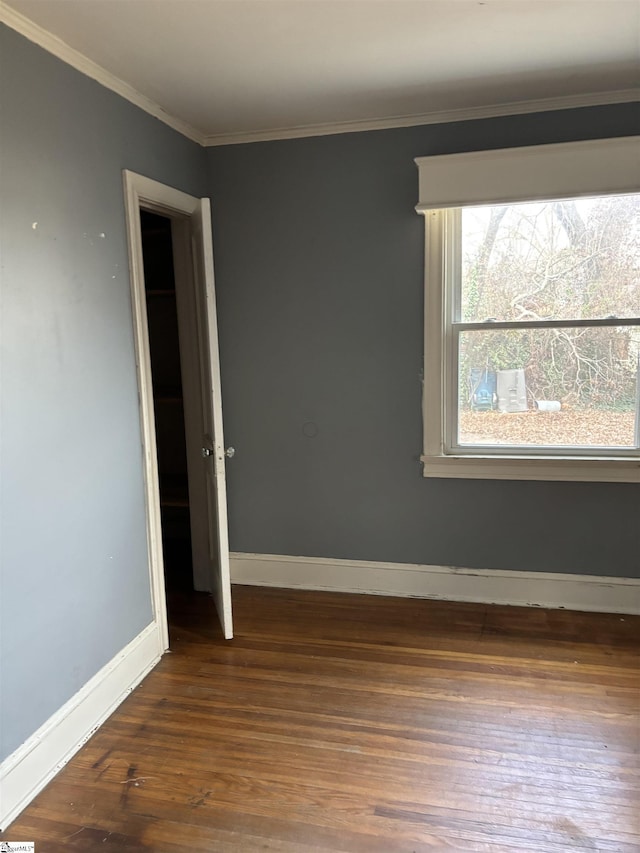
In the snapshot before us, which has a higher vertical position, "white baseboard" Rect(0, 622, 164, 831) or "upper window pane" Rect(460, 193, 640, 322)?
"upper window pane" Rect(460, 193, 640, 322)

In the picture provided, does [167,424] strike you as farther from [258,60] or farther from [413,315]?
[258,60]

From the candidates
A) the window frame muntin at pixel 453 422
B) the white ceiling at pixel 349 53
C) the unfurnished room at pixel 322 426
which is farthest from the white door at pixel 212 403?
the window frame muntin at pixel 453 422

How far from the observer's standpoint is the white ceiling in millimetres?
2012

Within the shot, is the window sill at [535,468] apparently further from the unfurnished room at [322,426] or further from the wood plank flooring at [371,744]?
the wood plank flooring at [371,744]

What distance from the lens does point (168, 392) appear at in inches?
150

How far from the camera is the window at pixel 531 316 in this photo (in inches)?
115

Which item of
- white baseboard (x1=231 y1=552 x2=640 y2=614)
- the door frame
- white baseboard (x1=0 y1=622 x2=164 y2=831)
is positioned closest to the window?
white baseboard (x1=231 y1=552 x2=640 y2=614)

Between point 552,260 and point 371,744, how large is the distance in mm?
2348

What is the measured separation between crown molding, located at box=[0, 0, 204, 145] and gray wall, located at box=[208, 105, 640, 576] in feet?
1.82

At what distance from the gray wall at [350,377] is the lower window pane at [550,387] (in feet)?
0.83

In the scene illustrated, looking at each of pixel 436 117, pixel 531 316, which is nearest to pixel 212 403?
pixel 531 316

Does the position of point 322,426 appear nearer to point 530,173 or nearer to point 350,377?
point 350,377

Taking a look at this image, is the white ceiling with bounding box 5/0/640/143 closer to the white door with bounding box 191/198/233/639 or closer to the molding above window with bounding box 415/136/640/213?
the molding above window with bounding box 415/136/640/213

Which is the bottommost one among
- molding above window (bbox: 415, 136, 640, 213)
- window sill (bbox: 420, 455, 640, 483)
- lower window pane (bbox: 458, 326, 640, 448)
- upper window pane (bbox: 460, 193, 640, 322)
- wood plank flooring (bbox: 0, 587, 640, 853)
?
wood plank flooring (bbox: 0, 587, 640, 853)
